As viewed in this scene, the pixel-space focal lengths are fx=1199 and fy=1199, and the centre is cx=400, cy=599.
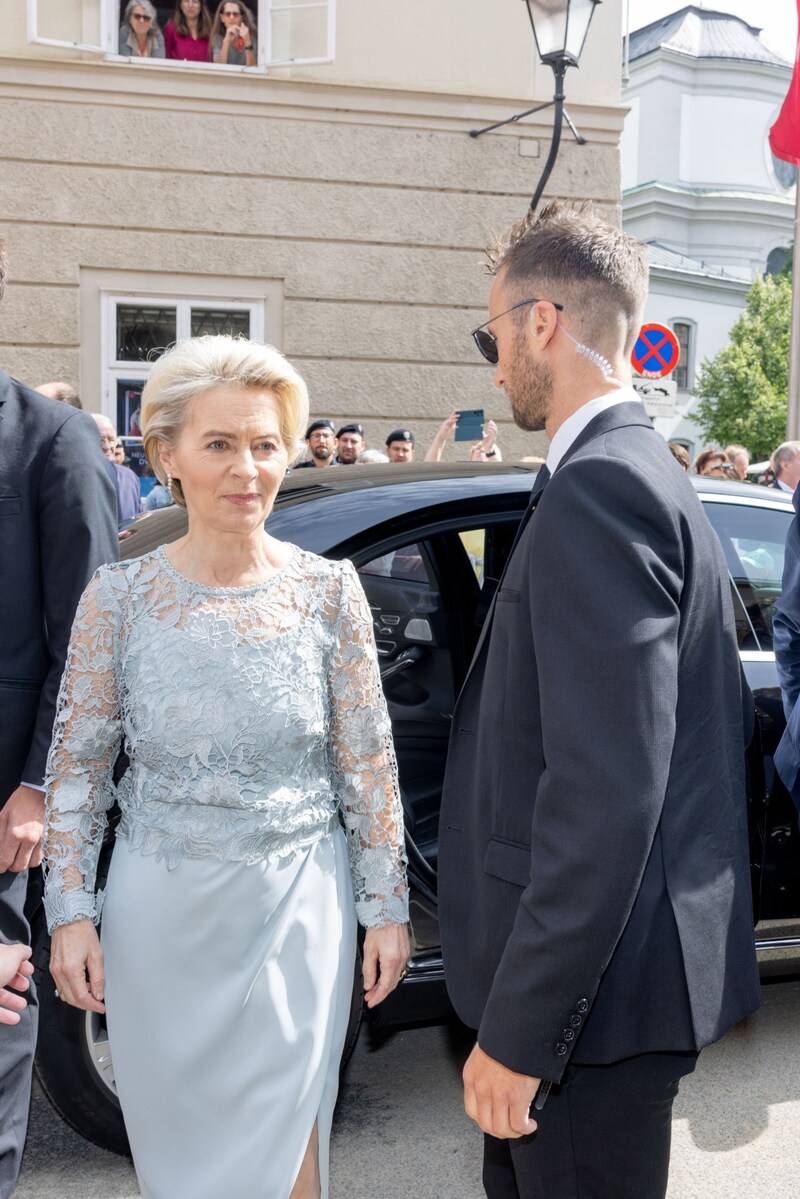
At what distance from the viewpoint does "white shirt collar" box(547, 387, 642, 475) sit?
168cm

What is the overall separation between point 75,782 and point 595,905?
1016 mm

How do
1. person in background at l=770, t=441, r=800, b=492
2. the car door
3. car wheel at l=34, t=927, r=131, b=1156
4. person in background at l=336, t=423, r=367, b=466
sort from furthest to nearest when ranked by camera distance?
person in background at l=336, t=423, r=367, b=466, person in background at l=770, t=441, r=800, b=492, the car door, car wheel at l=34, t=927, r=131, b=1156

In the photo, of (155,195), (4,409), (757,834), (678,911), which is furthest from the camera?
(155,195)

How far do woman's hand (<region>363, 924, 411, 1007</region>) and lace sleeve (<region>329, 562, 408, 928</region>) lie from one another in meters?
0.02

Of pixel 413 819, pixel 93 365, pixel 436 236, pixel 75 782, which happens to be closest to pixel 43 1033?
pixel 75 782

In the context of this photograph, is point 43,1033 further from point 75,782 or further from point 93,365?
point 93,365

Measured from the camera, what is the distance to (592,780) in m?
1.44

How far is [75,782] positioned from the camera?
207 centimetres

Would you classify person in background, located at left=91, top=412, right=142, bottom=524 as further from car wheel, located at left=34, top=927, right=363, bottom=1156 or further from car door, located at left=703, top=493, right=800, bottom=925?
car wheel, located at left=34, top=927, right=363, bottom=1156

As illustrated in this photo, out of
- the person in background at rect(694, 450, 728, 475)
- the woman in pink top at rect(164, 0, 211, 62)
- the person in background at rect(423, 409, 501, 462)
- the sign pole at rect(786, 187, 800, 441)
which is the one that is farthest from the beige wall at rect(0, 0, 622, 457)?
the person in background at rect(423, 409, 501, 462)

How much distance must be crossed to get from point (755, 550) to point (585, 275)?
220 centimetres

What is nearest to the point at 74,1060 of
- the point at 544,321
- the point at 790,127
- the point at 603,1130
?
the point at 603,1130

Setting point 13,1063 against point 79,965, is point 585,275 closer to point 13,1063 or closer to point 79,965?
point 79,965

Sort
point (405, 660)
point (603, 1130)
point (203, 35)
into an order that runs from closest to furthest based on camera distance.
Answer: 1. point (603, 1130)
2. point (405, 660)
3. point (203, 35)
